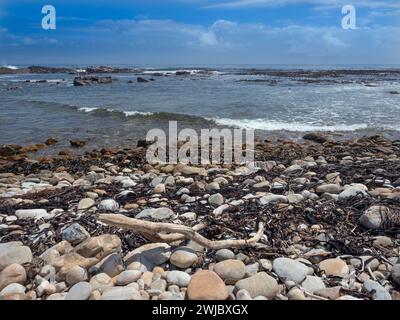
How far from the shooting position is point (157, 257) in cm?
309

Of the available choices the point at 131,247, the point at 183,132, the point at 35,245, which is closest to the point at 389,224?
the point at 131,247

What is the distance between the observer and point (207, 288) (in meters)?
2.62

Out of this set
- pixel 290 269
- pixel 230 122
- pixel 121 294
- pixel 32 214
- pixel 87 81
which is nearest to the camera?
pixel 121 294

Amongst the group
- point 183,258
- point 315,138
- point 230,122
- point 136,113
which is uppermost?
point 136,113

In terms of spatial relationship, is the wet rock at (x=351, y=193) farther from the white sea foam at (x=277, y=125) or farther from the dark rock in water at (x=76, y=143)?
the white sea foam at (x=277, y=125)

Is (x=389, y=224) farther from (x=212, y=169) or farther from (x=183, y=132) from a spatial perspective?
(x=183, y=132)

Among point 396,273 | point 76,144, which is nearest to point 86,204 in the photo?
point 396,273

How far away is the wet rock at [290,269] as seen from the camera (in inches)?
112

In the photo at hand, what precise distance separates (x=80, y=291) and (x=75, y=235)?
0.91m

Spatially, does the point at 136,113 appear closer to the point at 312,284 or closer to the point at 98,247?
the point at 98,247

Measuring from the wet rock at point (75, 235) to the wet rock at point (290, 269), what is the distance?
1.82 meters

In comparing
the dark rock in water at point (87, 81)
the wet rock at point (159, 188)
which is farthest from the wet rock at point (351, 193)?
the dark rock in water at point (87, 81)

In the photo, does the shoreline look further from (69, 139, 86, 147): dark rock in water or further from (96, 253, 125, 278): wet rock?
(69, 139, 86, 147): dark rock in water
